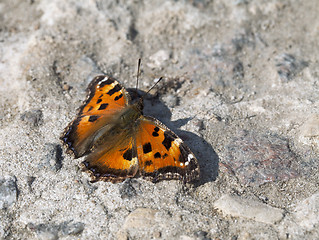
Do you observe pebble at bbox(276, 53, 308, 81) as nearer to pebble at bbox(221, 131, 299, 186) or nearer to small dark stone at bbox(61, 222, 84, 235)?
pebble at bbox(221, 131, 299, 186)

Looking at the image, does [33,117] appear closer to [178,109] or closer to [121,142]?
[121,142]

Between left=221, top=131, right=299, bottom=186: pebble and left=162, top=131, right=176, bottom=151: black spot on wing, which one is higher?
left=162, top=131, right=176, bottom=151: black spot on wing

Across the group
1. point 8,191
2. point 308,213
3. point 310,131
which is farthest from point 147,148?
point 310,131

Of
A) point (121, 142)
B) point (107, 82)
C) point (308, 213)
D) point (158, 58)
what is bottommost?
point (308, 213)

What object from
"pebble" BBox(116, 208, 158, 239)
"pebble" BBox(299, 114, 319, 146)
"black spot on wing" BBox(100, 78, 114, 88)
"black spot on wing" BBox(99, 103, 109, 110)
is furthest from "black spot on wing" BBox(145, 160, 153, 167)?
"pebble" BBox(299, 114, 319, 146)

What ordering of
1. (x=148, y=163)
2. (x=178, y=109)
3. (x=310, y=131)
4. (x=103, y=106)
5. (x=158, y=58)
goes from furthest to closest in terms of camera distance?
(x=158, y=58)
(x=178, y=109)
(x=103, y=106)
(x=310, y=131)
(x=148, y=163)

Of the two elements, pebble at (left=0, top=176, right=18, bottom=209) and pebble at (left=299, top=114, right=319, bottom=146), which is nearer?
pebble at (left=0, top=176, right=18, bottom=209)

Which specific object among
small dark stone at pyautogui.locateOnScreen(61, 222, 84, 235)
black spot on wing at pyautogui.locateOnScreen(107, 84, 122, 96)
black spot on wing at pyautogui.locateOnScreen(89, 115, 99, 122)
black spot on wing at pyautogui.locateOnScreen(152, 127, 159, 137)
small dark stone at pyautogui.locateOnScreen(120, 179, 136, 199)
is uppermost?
black spot on wing at pyautogui.locateOnScreen(107, 84, 122, 96)

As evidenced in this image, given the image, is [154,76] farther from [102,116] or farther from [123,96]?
[102,116]
